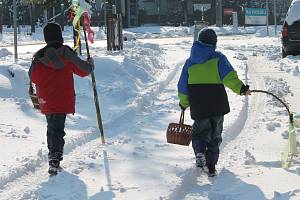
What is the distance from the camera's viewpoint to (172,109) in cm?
894

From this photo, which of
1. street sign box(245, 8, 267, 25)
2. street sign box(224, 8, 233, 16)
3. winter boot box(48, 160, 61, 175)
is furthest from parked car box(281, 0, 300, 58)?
street sign box(224, 8, 233, 16)

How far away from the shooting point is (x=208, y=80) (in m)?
5.25

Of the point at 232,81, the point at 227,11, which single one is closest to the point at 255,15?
the point at 227,11

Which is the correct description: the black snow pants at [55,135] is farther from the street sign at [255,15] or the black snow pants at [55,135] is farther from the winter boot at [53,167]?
the street sign at [255,15]

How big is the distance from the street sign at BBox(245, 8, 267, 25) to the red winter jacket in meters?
36.9

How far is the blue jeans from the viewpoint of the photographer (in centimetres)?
539

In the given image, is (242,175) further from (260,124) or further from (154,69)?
(154,69)

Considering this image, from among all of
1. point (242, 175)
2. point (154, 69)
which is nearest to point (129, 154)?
point (242, 175)

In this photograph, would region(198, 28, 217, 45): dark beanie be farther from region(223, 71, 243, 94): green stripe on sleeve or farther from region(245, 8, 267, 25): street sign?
region(245, 8, 267, 25): street sign

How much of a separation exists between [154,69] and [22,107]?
5.74 metres

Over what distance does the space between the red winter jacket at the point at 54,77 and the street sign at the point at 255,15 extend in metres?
36.9

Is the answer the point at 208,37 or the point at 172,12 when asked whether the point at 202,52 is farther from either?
the point at 172,12

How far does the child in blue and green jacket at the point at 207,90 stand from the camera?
520cm

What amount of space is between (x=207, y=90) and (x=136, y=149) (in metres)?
1.47
